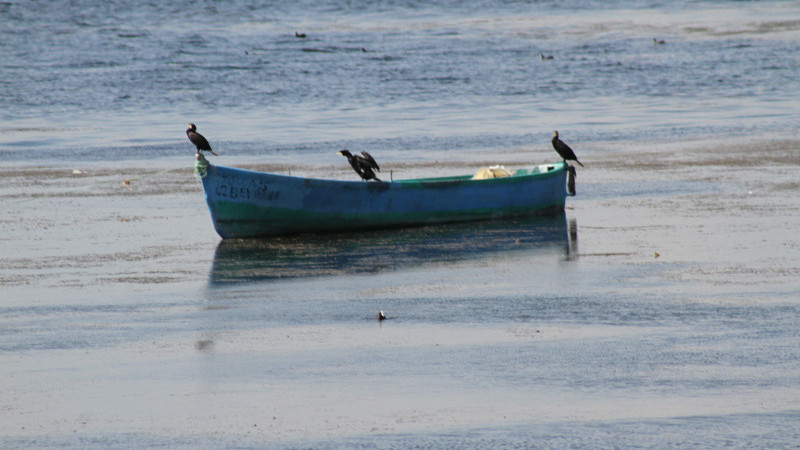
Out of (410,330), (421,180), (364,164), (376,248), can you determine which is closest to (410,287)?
(410,330)

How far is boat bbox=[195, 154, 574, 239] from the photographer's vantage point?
1697cm

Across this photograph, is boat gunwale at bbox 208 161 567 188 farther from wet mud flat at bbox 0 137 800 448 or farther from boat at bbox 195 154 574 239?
wet mud flat at bbox 0 137 800 448

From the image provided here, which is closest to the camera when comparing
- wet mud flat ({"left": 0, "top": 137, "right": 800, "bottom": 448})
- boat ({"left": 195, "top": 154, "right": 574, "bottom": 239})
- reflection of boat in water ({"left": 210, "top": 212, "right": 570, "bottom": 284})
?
wet mud flat ({"left": 0, "top": 137, "right": 800, "bottom": 448})

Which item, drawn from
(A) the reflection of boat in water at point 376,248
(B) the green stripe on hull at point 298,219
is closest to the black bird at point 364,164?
(B) the green stripe on hull at point 298,219

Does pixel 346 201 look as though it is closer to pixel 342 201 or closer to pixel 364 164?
pixel 342 201

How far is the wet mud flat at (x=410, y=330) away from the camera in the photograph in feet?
27.6

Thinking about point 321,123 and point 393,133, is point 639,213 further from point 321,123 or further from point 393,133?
point 321,123

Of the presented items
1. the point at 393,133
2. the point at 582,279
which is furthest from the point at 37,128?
the point at 582,279

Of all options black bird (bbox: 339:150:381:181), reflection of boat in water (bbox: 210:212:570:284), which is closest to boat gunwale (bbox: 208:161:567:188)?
black bird (bbox: 339:150:381:181)

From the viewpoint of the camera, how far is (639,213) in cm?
1836

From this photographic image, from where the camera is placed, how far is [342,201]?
57.4 feet

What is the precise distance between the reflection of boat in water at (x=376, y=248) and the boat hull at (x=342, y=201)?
16 cm

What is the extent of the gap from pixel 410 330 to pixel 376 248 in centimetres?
530

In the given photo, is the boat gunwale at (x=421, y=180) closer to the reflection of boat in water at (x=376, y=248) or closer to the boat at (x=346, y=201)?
Result: the boat at (x=346, y=201)
